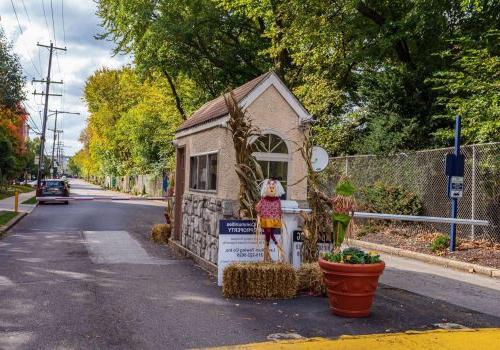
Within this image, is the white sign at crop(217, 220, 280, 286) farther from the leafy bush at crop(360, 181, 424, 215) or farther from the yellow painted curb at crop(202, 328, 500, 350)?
the leafy bush at crop(360, 181, 424, 215)

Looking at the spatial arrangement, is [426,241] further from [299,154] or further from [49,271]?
[49,271]

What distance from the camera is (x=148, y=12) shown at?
2522 cm

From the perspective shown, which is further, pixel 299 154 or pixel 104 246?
pixel 104 246

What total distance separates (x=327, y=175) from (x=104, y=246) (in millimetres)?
10153

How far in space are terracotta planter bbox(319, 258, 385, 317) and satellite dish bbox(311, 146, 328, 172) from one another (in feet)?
7.89

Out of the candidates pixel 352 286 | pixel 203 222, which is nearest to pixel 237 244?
pixel 203 222

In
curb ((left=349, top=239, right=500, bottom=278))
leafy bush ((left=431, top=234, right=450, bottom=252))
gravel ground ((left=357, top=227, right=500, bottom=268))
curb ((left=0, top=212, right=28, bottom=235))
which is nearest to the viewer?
curb ((left=349, top=239, right=500, bottom=278))

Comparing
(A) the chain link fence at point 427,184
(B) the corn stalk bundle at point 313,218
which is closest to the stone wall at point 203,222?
(B) the corn stalk bundle at point 313,218

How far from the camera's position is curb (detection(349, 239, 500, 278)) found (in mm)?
10570

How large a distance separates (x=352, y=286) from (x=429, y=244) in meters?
8.07

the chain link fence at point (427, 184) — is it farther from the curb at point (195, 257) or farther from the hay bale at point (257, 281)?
the hay bale at point (257, 281)

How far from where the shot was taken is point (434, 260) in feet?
39.4

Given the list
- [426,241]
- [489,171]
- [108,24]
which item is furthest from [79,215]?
[489,171]

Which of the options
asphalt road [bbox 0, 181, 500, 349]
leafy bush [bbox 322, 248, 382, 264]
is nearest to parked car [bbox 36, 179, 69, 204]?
asphalt road [bbox 0, 181, 500, 349]
